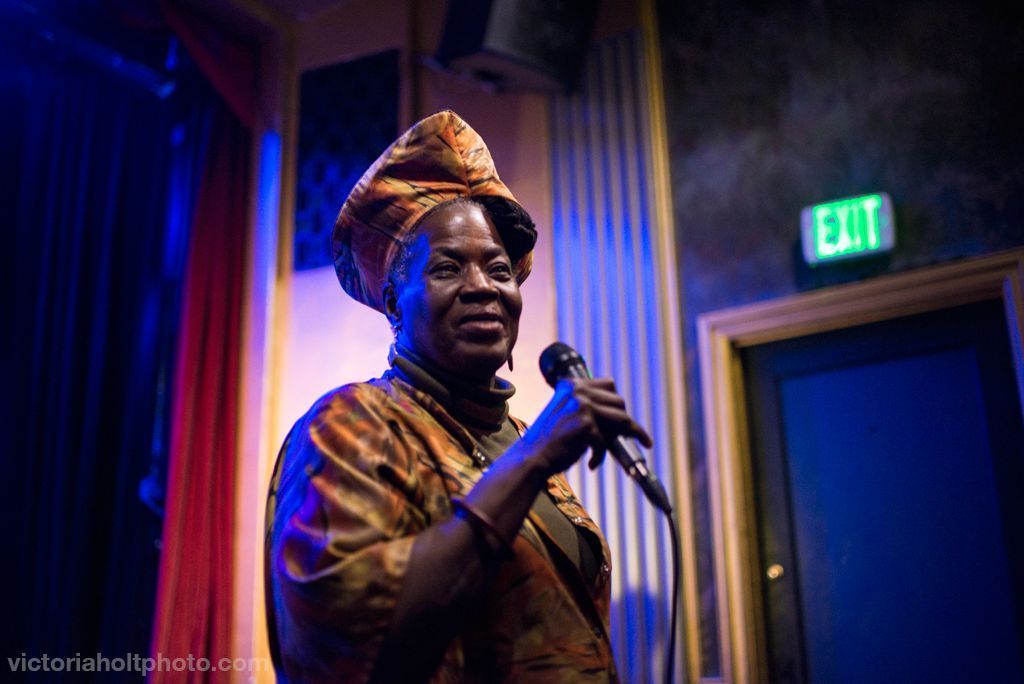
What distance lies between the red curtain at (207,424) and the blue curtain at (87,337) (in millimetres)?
112

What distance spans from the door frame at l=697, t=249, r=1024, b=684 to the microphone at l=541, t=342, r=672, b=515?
216 centimetres

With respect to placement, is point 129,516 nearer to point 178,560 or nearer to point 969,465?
point 178,560

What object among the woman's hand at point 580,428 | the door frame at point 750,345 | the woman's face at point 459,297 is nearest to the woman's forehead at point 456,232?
the woman's face at point 459,297

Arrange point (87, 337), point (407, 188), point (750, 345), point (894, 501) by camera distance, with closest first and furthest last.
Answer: point (407, 188), point (894, 501), point (750, 345), point (87, 337)

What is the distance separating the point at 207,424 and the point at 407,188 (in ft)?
8.91

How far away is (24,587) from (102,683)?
17.9 inches

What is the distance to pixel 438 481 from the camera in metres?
1.53

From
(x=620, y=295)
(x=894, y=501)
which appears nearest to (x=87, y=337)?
(x=620, y=295)

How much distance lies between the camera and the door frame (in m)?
3.34

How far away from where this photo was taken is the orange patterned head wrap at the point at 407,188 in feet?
5.91

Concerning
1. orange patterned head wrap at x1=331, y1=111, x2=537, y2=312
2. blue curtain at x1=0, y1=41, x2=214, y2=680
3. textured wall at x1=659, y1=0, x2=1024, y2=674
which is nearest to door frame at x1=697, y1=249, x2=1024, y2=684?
textured wall at x1=659, y1=0, x2=1024, y2=674

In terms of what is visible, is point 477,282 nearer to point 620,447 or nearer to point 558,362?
point 558,362

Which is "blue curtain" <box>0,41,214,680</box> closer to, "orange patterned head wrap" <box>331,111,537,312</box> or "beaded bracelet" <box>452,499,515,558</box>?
"orange patterned head wrap" <box>331,111,537,312</box>

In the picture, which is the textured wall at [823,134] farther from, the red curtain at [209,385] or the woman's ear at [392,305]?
the woman's ear at [392,305]
